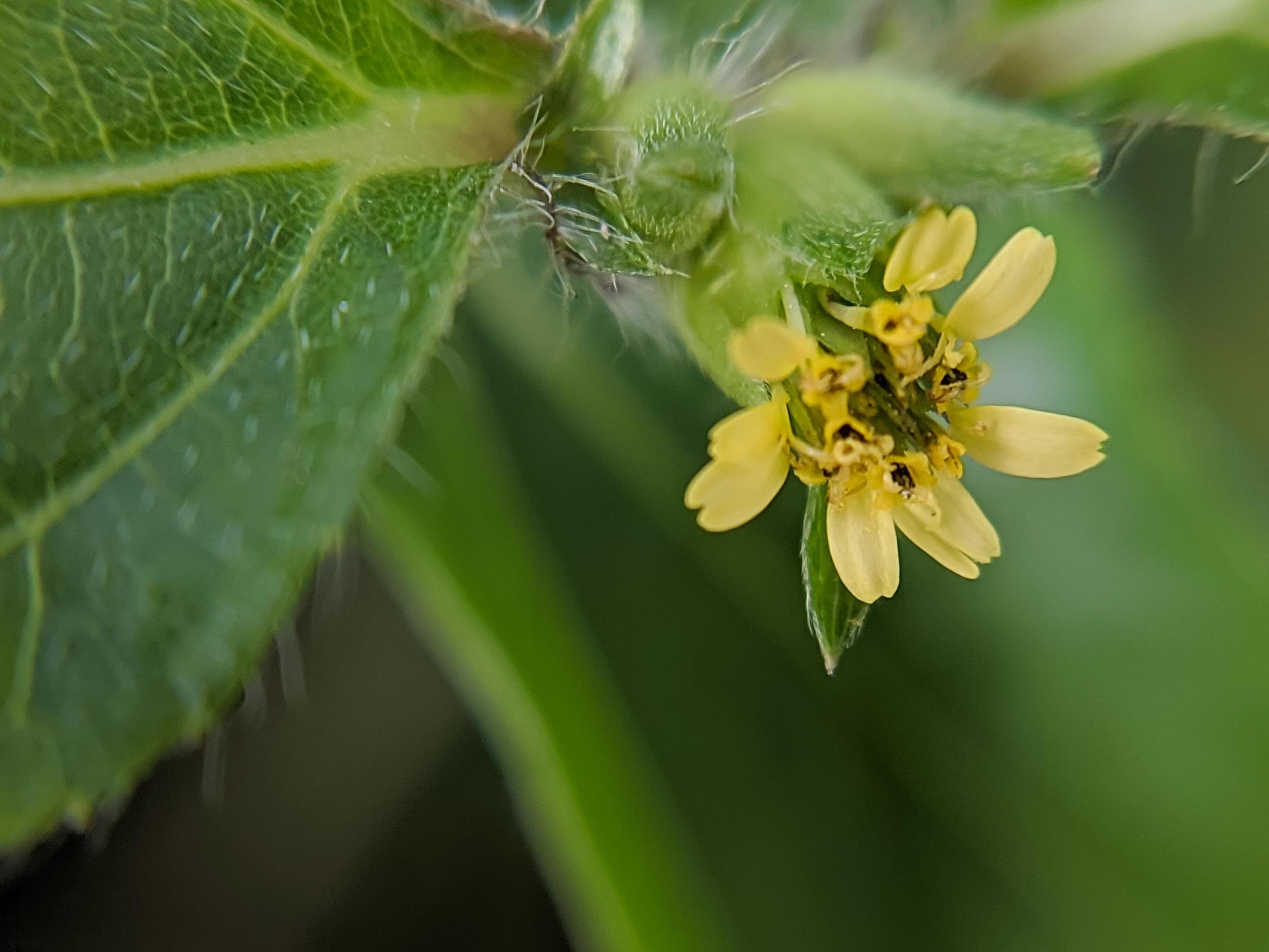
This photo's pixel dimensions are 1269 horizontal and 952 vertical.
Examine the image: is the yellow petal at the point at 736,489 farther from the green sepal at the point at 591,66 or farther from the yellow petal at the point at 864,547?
the green sepal at the point at 591,66

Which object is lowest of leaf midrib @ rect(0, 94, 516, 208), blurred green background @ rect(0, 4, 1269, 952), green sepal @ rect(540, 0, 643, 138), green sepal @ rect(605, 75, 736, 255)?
blurred green background @ rect(0, 4, 1269, 952)

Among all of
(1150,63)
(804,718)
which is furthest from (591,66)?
(804,718)

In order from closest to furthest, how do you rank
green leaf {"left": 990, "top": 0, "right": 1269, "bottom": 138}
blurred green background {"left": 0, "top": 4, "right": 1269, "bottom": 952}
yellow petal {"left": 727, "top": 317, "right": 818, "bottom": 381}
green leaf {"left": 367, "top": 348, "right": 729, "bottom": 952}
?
1. yellow petal {"left": 727, "top": 317, "right": 818, "bottom": 381}
2. green leaf {"left": 990, "top": 0, "right": 1269, "bottom": 138}
3. green leaf {"left": 367, "top": 348, "right": 729, "bottom": 952}
4. blurred green background {"left": 0, "top": 4, "right": 1269, "bottom": 952}

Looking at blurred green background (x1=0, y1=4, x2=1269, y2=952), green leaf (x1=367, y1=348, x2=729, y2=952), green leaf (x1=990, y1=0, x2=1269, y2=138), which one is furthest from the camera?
blurred green background (x1=0, y1=4, x2=1269, y2=952)

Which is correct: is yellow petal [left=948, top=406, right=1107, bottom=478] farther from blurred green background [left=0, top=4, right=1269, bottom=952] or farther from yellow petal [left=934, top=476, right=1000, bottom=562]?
blurred green background [left=0, top=4, right=1269, bottom=952]

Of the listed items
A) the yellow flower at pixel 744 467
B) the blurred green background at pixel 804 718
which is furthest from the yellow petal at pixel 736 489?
the blurred green background at pixel 804 718

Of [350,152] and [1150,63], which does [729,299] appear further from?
[1150,63]

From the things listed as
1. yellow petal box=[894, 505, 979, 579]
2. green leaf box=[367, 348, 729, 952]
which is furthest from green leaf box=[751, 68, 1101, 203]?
green leaf box=[367, 348, 729, 952]

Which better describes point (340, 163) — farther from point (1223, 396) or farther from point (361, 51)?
point (1223, 396)
